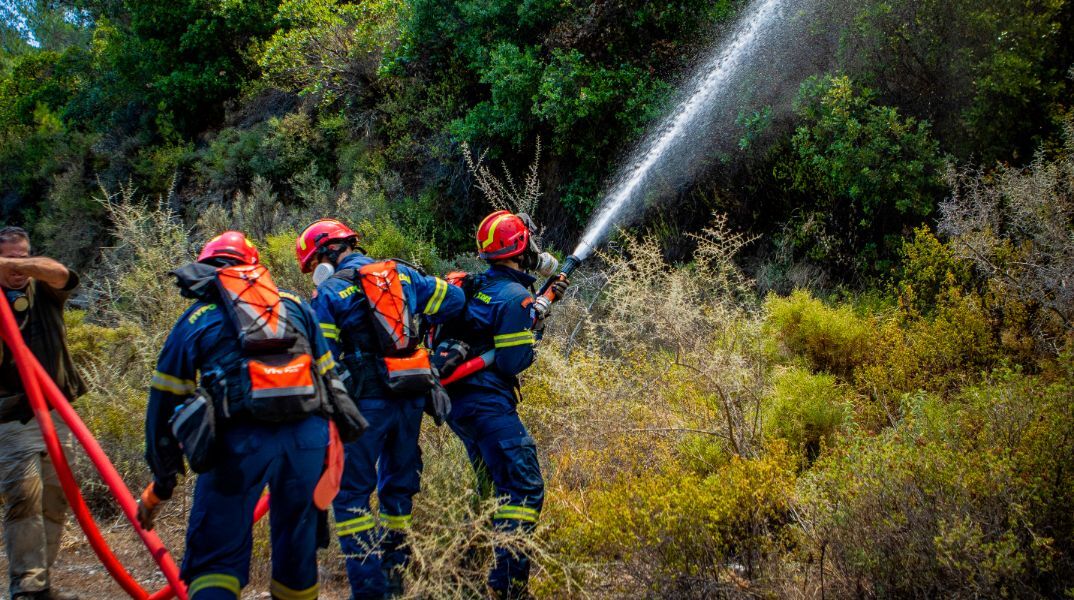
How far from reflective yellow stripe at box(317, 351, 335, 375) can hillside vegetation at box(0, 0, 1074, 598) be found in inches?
34.7

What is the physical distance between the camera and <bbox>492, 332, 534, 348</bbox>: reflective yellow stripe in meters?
4.52

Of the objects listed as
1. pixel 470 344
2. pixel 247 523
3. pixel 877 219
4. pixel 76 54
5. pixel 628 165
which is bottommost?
pixel 877 219

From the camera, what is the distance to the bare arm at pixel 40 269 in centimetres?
443

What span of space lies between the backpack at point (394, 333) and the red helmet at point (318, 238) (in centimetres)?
46

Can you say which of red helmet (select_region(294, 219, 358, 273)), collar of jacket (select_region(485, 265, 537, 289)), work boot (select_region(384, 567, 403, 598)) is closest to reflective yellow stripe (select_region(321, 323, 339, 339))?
red helmet (select_region(294, 219, 358, 273))

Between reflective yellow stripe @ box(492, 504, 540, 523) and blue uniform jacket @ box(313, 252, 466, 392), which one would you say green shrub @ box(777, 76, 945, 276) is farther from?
reflective yellow stripe @ box(492, 504, 540, 523)

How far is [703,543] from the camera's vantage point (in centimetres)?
383

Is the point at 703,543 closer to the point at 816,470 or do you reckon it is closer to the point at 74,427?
the point at 816,470

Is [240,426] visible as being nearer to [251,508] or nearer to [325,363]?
[251,508]

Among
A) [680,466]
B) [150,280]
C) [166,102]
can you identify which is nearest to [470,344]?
[680,466]

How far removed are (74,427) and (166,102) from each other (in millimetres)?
16136

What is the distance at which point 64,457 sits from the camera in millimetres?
4281

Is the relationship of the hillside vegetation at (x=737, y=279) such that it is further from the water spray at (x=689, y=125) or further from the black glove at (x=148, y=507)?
the black glove at (x=148, y=507)

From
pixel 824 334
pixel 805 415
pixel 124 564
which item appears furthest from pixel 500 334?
pixel 824 334
